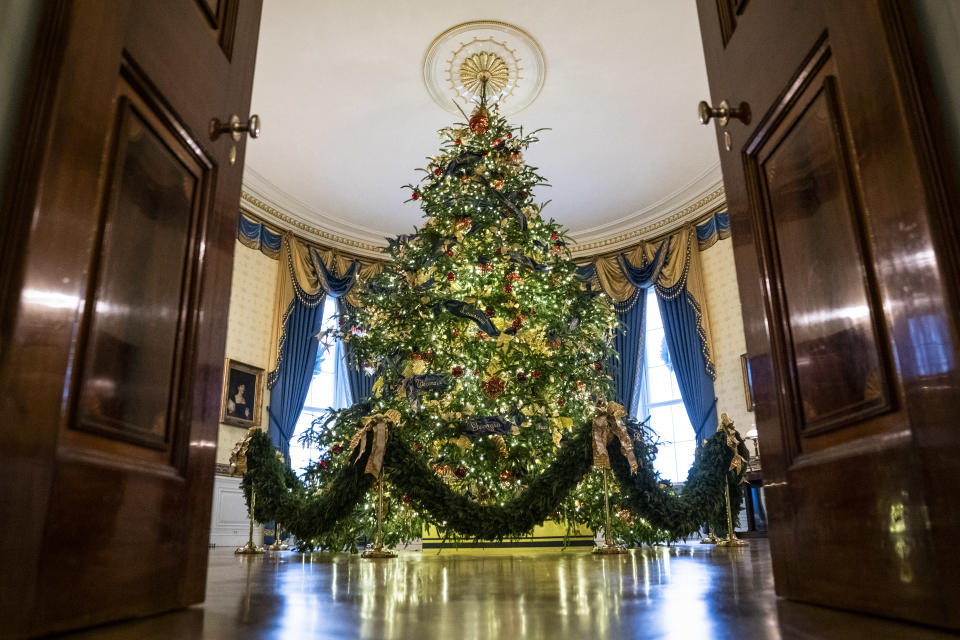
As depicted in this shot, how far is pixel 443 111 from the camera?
834cm

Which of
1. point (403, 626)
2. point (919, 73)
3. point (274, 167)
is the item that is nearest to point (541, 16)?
point (274, 167)

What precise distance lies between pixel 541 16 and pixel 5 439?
6795mm

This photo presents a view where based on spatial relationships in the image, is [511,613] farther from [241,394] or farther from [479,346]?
[241,394]

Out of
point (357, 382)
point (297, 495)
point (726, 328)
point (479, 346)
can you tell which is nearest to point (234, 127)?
point (297, 495)

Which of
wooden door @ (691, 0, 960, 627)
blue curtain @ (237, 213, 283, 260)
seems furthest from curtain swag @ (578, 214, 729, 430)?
wooden door @ (691, 0, 960, 627)

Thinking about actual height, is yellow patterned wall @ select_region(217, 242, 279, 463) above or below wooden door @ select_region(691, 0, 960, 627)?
above

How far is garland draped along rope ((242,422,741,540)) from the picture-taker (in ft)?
14.7

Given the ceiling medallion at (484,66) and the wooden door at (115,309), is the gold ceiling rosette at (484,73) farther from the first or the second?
the wooden door at (115,309)

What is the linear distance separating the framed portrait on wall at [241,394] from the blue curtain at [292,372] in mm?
196

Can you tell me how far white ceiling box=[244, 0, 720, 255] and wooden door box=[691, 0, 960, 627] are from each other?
544cm

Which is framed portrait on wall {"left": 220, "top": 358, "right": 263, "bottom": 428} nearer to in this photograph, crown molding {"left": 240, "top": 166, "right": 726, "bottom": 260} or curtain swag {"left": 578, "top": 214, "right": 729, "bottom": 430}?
crown molding {"left": 240, "top": 166, "right": 726, "bottom": 260}

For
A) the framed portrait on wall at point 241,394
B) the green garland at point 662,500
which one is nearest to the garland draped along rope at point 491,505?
the green garland at point 662,500

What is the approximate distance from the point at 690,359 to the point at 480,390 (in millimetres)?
4955

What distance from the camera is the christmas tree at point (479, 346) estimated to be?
5496 millimetres
